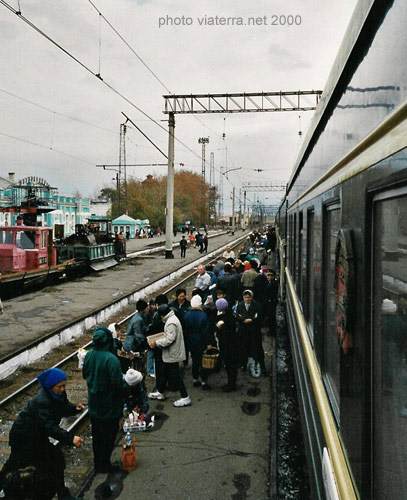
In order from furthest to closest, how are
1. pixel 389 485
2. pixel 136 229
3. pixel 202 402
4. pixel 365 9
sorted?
pixel 136 229 < pixel 202 402 < pixel 365 9 < pixel 389 485

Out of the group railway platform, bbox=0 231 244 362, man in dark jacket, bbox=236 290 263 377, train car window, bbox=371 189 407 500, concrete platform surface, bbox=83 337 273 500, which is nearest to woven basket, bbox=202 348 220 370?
concrete platform surface, bbox=83 337 273 500

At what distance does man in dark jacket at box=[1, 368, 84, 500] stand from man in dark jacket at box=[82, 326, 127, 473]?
60cm

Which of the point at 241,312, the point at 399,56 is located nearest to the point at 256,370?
the point at 241,312

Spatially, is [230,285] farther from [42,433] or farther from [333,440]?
[333,440]

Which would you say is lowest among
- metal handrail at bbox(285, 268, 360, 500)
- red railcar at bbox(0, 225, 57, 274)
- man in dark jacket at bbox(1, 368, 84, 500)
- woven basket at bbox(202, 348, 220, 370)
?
woven basket at bbox(202, 348, 220, 370)

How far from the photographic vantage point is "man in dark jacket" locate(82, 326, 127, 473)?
4555mm

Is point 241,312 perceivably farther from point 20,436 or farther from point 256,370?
point 20,436

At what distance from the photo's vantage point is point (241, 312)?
745cm

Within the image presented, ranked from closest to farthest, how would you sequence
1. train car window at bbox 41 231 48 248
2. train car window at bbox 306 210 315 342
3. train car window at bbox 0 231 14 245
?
1. train car window at bbox 306 210 315 342
2. train car window at bbox 0 231 14 245
3. train car window at bbox 41 231 48 248

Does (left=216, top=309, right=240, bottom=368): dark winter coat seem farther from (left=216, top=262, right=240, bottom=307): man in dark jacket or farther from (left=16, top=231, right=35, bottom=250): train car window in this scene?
(left=16, top=231, right=35, bottom=250): train car window

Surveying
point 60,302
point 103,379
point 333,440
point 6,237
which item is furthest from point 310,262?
point 6,237

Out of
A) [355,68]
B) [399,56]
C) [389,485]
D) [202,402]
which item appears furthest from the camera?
[202,402]

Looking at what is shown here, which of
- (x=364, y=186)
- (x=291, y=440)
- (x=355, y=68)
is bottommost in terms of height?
(x=291, y=440)

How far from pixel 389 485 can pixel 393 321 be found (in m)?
0.50
